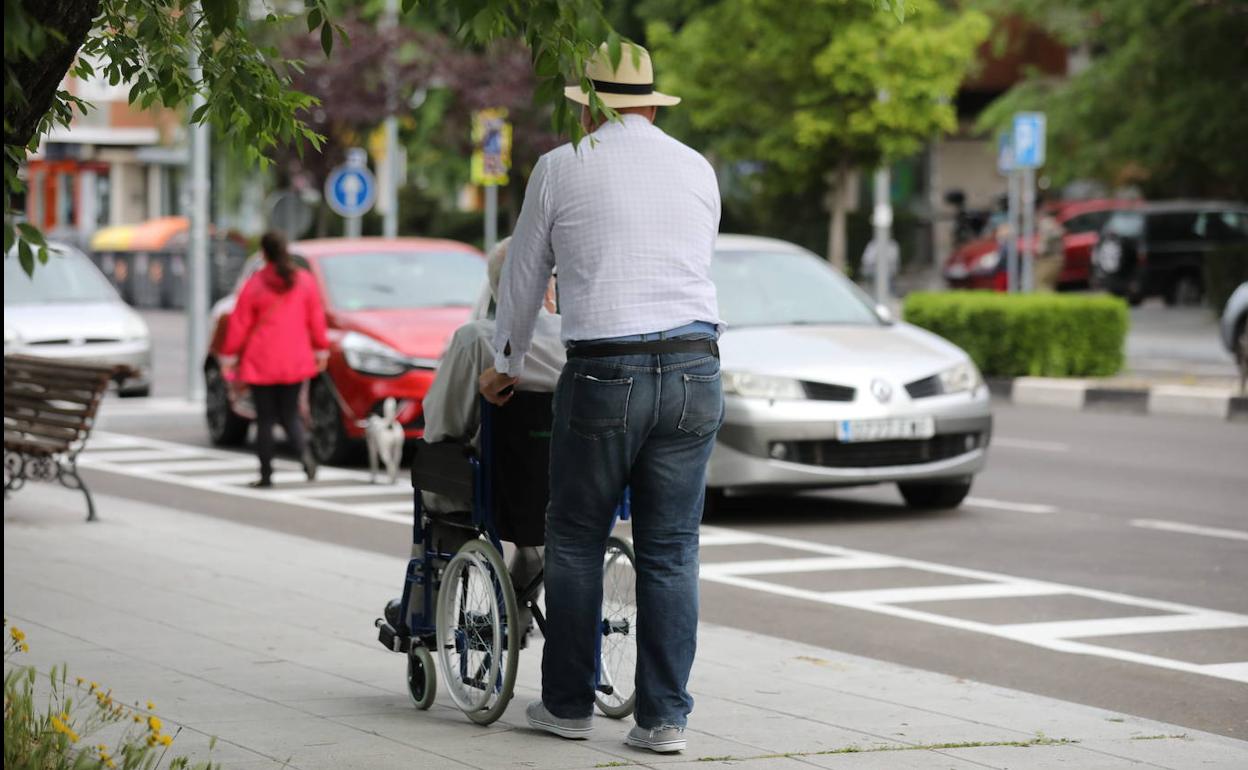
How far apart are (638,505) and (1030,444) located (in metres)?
11.3

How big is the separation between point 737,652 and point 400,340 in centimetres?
730

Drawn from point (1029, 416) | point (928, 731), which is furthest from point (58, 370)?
point (1029, 416)

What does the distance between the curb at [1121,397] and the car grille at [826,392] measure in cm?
819

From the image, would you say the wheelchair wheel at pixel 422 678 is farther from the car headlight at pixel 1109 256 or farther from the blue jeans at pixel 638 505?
the car headlight at pixel 1109 256

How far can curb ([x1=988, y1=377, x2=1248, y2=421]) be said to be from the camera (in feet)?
62.4

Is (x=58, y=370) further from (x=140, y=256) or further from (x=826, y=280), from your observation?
(x=140, y=256)

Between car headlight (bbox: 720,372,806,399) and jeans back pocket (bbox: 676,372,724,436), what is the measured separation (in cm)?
596

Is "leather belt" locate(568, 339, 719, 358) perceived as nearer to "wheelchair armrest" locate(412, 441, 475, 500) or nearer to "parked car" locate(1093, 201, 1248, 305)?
"wheelchair armrest" locate(412, 441, 475, 500)

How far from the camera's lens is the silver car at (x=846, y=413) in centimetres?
1146

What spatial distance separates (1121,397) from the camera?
20.1 m

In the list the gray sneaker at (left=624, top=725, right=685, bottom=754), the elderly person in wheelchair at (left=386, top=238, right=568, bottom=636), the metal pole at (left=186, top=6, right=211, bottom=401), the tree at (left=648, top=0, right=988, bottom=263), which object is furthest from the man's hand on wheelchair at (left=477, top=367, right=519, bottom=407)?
the tree at (left=648, top=0, right=988, bottom=263)

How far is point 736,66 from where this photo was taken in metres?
35.9

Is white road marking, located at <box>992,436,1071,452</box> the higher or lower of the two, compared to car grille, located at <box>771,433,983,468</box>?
lower

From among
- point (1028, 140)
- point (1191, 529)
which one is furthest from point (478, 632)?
point (1028, 140)
